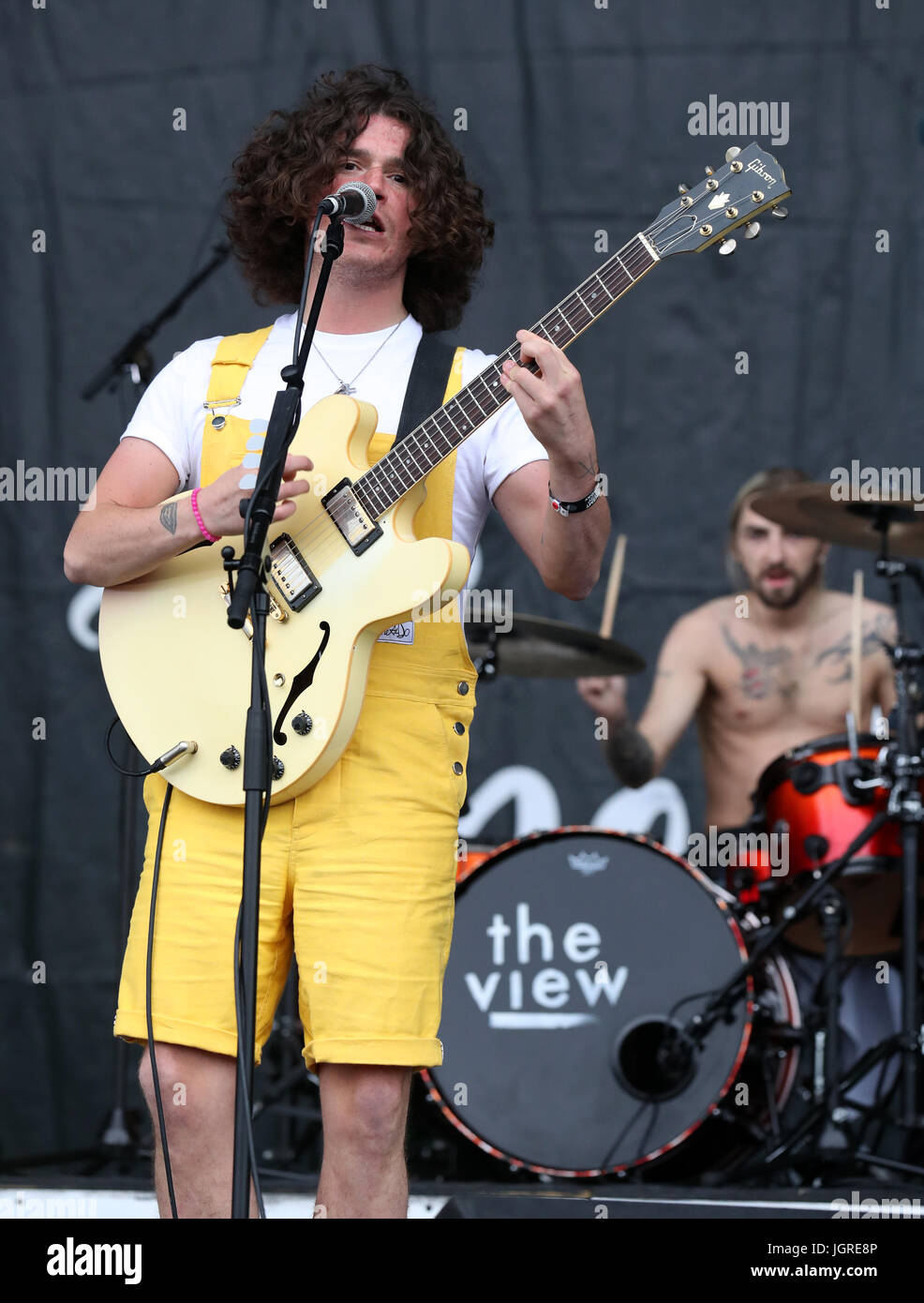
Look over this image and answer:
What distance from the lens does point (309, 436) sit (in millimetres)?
2367

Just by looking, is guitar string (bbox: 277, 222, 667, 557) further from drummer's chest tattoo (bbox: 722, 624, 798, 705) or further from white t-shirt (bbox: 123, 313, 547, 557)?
drummer's chest tattoo (bbox: 722, 624, 798, 705)

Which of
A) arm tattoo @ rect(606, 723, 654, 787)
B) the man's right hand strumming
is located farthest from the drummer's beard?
the man's right hand strumming

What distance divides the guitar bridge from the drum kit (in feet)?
5.69

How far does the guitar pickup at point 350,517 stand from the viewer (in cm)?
229

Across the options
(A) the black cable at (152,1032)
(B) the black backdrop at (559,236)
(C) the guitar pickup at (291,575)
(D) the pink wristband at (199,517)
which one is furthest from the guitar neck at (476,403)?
(B) the black backdrop at (559,236)

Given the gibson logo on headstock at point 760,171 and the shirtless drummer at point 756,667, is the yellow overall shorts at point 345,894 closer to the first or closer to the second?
the gibson logo on headstock at point 760,171

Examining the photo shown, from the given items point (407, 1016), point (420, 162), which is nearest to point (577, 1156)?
point (407, 1016)

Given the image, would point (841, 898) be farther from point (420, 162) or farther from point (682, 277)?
point (420, 162)

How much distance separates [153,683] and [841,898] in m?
2.23

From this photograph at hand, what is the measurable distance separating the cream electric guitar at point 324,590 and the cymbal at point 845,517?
168 centimetres

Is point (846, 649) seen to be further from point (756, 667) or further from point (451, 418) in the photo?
point (451, 418)

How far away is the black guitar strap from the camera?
7.92ft


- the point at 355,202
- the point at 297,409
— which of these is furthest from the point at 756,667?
the point at 297,409

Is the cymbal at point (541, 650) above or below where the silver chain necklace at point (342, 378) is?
below
